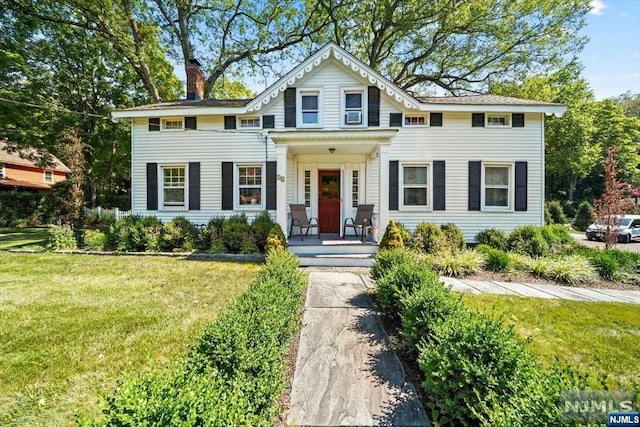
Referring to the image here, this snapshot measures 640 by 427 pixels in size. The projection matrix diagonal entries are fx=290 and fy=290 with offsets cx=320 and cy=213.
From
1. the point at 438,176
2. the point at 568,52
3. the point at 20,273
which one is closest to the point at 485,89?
the point at 568,52

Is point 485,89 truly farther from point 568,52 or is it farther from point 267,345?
point 267,345

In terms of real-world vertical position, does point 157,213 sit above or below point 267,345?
above

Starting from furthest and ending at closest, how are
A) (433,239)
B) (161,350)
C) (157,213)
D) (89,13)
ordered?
(89,13)
(157,213)
(433,239)
(161,350)

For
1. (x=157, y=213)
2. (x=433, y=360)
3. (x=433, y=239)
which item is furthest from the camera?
(x=157, y=213)

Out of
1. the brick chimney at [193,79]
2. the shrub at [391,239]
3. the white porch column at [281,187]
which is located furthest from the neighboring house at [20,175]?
the shrub at [391,239]

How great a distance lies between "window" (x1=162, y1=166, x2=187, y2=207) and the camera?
10.3 metres

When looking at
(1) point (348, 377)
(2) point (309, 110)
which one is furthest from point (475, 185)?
(1) point (348, 377)

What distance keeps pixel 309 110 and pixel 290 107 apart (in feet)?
2.11

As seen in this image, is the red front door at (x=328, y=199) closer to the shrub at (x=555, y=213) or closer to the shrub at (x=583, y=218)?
the shrub at (x=555, y=213)

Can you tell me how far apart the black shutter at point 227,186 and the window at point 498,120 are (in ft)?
29.1

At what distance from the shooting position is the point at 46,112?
13562 millimetres

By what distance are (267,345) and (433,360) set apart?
126 cm

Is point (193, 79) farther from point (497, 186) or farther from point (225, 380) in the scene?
point (225, 380)

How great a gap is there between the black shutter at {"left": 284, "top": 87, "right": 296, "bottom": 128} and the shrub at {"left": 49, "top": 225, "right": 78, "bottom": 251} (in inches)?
300
